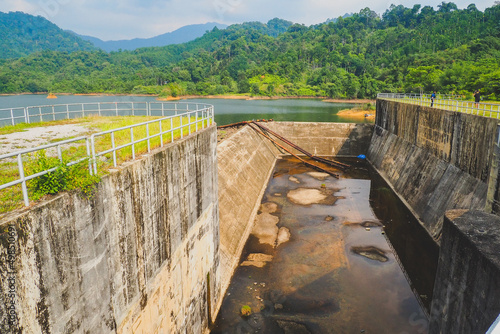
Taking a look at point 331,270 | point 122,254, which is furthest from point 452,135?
point 122,254

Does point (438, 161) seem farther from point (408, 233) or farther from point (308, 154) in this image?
point (308, 154)

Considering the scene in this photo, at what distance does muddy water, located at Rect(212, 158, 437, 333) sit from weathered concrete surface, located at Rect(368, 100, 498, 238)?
1.91 metres

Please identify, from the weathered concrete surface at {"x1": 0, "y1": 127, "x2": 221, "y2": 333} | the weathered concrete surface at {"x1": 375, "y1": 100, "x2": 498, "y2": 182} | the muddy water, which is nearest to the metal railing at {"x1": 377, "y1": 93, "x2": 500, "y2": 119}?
the weathered concrete surface at {"x1": 375, "y1": 100, "x2": 498, "y2": 182}

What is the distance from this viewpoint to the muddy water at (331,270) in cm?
1479

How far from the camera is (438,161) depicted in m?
24.6

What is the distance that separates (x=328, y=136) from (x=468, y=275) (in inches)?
1523

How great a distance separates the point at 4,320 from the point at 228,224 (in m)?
16.2

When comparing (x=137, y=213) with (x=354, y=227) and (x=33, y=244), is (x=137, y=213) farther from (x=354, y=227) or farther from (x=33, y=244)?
(x=354, y=227)

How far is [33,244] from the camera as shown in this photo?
5027mm

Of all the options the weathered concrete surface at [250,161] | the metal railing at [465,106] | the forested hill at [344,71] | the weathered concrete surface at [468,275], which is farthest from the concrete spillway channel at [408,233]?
the forested hill at [344,71]

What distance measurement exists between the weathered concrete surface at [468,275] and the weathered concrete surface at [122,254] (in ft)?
25.9

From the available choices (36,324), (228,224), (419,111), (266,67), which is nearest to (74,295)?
(36,324)

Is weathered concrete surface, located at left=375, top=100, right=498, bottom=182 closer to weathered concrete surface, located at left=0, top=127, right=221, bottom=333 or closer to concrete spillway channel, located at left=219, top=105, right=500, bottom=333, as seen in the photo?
concrete spillway channel, located at left=219, top=105, right=500, bottom=333

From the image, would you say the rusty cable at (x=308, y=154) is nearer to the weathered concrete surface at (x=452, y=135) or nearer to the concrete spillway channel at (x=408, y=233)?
the concrete spillway channel at (x=408, y=233)
